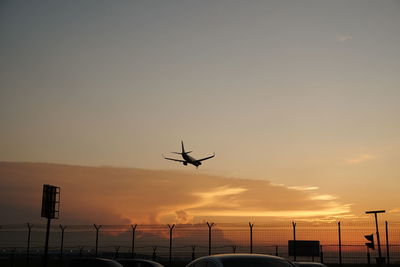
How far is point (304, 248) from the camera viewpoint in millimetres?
31188

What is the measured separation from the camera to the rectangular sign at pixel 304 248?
30844 mm

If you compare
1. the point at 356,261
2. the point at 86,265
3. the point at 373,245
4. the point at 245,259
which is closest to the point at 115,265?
the point at 86,265

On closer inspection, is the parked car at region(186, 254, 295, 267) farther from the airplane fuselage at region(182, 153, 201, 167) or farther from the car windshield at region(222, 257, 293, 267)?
the airplane fuselage at region(182, 153, 201, 167)

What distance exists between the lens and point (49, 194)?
1149 inches

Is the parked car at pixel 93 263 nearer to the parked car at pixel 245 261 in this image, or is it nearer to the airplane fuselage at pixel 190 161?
the parked car at pixel 245 261

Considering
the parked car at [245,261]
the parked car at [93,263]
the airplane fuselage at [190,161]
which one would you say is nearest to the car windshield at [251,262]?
the parked car at [245,261]

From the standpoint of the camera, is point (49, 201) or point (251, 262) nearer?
point (251, 262)

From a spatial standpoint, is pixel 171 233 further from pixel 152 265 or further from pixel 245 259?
pixel 245 259

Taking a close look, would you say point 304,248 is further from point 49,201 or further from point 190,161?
point 190,161

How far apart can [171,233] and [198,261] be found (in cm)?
2269

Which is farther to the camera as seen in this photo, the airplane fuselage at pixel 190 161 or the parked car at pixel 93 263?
the airplane fuselage at pixel 190 161

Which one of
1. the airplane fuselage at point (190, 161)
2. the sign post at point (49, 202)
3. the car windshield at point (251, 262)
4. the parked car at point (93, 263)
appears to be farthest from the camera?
the airplane fuselage at point (190, 161)

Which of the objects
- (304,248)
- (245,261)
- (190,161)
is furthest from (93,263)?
(190,161)

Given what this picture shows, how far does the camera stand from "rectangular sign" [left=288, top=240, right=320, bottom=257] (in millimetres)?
30844
